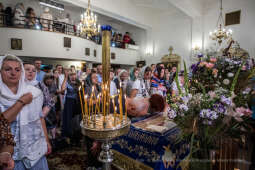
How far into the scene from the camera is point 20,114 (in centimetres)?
126

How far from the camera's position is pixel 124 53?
12.5 meters

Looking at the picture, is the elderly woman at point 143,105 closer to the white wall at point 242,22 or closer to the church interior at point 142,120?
the church interior at point 142,120

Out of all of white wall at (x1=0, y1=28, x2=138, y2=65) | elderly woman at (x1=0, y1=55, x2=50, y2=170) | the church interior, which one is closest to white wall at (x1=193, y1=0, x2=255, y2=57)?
the church interior

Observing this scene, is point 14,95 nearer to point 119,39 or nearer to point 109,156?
point 109,156

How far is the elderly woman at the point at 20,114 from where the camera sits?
1215mm

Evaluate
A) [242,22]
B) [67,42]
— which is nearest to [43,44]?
[67,42]

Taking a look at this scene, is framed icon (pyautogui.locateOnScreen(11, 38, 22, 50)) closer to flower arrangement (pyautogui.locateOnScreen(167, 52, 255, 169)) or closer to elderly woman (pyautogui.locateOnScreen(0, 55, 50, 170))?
elderly woman (pyautogui.locateOnScreen(0, 55, 50, 170))

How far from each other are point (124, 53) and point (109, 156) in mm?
11965

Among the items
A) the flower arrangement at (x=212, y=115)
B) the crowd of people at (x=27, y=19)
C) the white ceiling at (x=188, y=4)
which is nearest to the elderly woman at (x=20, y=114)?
the flower arrangement at (x=212, y=115)

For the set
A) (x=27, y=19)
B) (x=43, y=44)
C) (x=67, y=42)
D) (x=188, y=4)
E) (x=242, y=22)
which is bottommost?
(x=43, y=44)

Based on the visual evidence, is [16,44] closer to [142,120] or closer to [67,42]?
[67,42]

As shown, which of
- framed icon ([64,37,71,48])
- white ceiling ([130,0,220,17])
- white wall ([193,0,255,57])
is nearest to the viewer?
white wall ([193,0,255,57])

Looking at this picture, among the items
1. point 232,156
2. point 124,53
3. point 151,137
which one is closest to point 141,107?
point 151,137

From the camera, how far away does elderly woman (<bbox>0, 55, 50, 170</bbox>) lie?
121 centimetres
